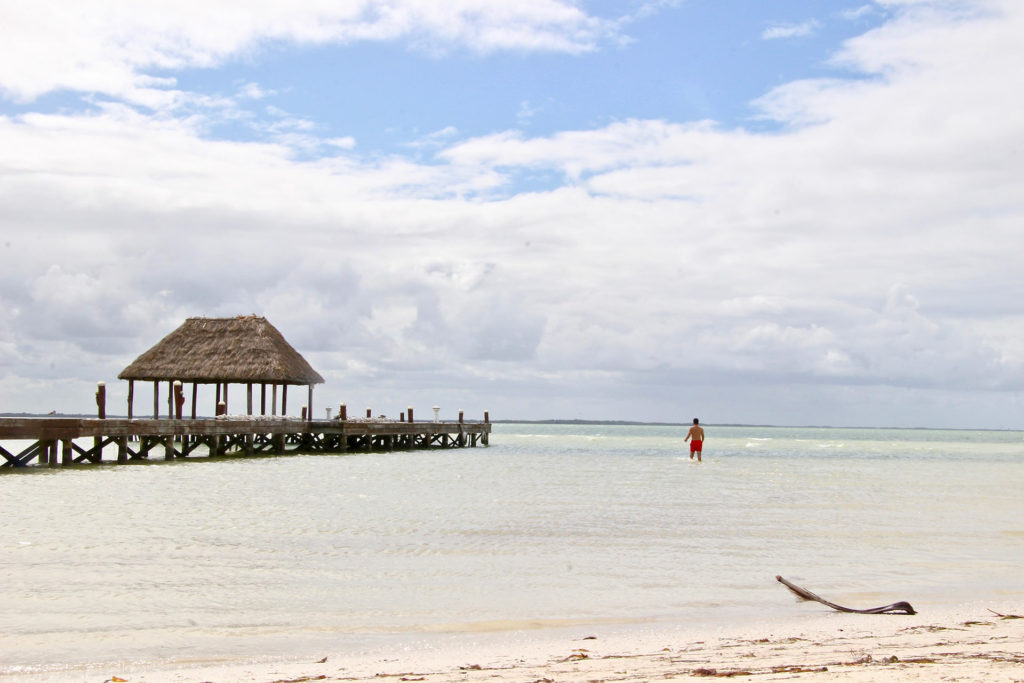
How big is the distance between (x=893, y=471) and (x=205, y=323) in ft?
95.4

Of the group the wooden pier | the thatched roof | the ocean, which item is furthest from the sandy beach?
the thatched roof

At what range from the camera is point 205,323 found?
139 ft

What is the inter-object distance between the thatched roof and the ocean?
16.5m

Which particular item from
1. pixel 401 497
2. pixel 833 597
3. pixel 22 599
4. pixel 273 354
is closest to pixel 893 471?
pixel 401 497

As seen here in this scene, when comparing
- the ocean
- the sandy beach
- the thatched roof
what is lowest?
the ocean

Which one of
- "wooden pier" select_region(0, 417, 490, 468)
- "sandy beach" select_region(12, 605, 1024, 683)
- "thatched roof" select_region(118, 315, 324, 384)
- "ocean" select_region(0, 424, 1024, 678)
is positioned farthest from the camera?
"thatched roof" select_region(118, 315, 324, 384)

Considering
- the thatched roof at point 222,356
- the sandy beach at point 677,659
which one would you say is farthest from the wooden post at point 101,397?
the sandy beach at point 677,659

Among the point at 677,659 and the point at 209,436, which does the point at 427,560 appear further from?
the point at 209,436

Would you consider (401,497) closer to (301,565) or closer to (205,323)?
(301,565)

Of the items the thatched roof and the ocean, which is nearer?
the ocean

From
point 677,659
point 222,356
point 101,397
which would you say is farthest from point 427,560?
point 222,356

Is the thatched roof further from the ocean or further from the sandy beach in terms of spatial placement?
the sandy beach

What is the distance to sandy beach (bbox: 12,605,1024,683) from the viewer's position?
5.72 metres

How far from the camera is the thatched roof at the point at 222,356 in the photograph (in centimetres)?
3928
